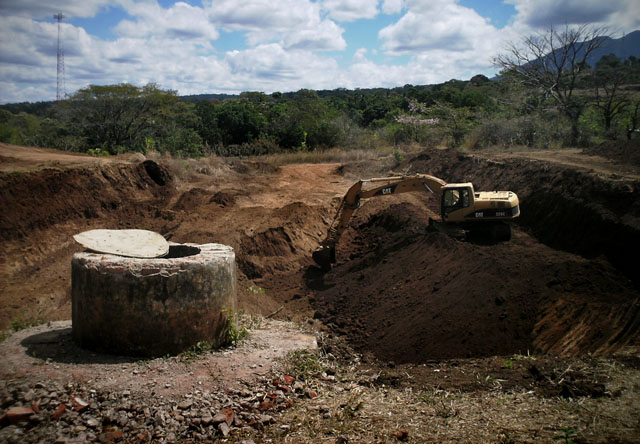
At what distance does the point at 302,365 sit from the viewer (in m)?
6.64

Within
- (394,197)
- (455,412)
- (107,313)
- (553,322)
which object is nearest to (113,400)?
(107,313)

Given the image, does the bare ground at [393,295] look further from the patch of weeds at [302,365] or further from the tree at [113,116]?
the tree at [113,116]

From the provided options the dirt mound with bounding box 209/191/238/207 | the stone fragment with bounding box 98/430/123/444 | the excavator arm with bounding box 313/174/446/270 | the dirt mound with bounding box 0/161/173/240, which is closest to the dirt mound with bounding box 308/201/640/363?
the excavator arm with bounding box 313/174/446/270

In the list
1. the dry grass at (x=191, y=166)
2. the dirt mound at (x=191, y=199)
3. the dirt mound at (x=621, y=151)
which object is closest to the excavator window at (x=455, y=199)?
the dirt mound at (x=621, y=151)

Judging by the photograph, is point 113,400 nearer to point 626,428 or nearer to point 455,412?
point 455,412

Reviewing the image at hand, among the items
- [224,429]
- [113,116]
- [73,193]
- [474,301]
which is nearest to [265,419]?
[224,429]

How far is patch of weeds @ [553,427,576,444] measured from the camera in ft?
14.3

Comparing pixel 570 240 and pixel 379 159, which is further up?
pixel 379 159

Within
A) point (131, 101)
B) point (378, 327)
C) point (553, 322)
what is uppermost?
point (131, 101)

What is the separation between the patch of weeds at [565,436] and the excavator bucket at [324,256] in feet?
26.8

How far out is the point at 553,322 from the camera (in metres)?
7.55

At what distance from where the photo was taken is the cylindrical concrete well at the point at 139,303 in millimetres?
5828

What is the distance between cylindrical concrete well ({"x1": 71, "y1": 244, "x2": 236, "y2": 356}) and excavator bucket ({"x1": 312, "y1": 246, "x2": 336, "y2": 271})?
249 inches

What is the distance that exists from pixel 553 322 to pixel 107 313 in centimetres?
594
